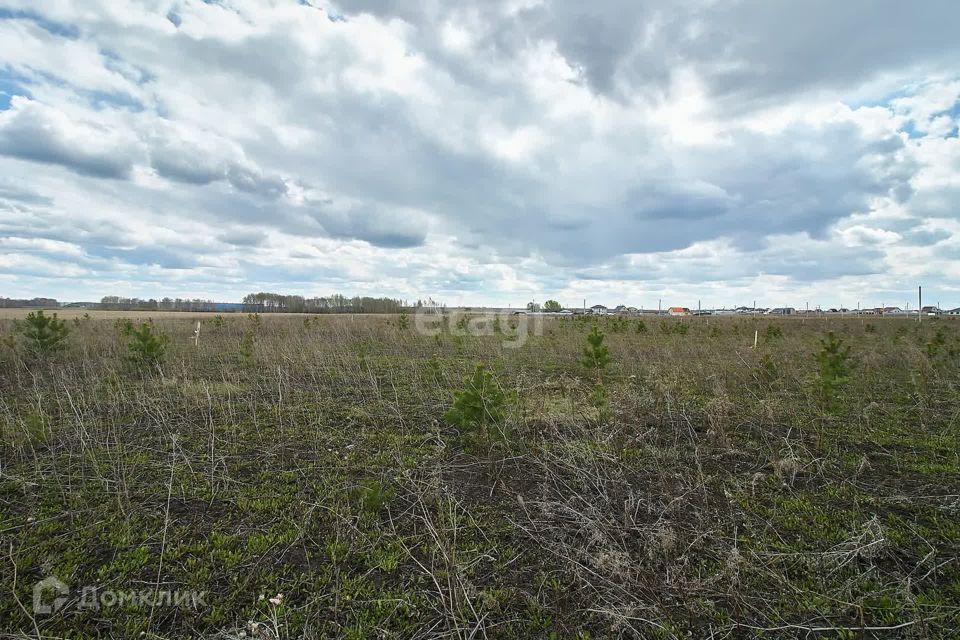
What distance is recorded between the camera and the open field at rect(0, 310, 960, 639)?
237 cm

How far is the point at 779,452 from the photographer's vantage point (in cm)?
460

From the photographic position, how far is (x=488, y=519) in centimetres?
344

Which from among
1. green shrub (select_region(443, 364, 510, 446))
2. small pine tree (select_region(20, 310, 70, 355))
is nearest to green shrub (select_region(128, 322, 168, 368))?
small pine tree (select_region(20, 310, 70, 355))

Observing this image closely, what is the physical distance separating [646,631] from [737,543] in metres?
1.21

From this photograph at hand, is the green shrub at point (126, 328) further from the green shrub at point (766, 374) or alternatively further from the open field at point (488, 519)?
the green shrub at point (766, 374)

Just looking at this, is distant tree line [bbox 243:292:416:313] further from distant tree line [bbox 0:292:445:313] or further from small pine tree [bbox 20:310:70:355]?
small pine tree [bbox 20:310:70:355]

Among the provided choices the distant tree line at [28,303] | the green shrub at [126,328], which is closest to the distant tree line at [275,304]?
the distant tree line at [28,303]

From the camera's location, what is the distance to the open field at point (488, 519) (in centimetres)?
237

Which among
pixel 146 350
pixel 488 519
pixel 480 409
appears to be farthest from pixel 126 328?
pixel 488 519

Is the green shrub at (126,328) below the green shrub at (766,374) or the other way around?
the other way around

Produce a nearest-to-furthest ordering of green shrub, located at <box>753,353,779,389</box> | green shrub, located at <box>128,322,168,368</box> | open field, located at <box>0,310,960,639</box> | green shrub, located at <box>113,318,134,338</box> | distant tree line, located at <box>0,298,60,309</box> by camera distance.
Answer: open field, located at <box>0,310,960,639</box> → green shrub, located at <box>753,353,779,389</box> → green shrub, located at <box>128,322,168,368</box> → green shrub, located at <box>113,318,134,338</box> → distant tree line, located at <box>0,298,60,309</box>

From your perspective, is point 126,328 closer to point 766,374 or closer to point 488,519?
point 488,519

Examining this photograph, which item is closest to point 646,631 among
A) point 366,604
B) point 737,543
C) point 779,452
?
point 737,543

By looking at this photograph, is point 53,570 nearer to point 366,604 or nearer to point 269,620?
point 269,620
